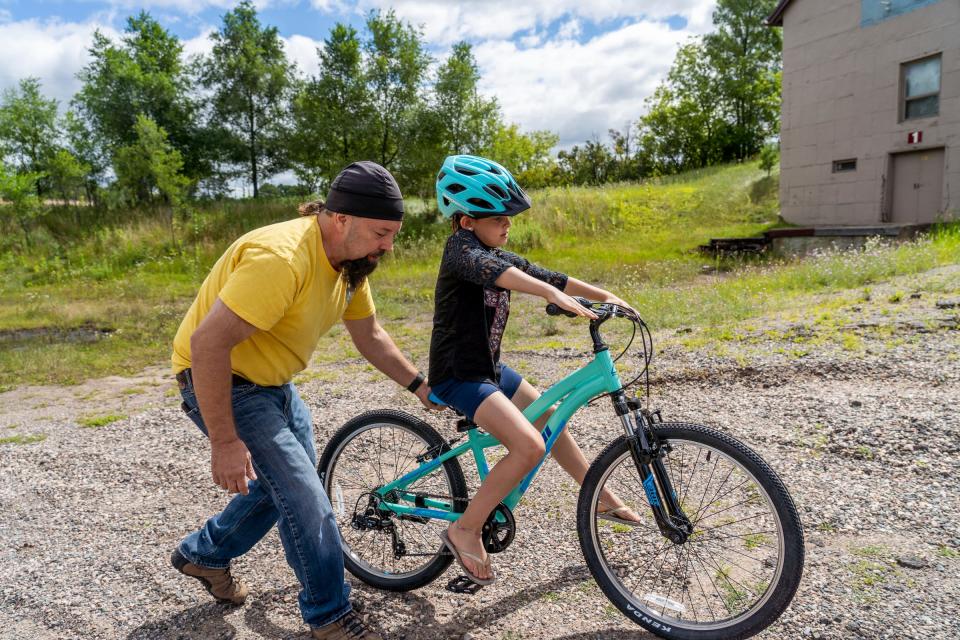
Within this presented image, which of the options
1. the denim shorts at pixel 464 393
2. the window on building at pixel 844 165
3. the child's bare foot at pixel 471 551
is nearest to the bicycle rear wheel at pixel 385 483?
the child's bare foot at pixel 471 551

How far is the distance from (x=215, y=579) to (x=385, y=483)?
38.1 inches

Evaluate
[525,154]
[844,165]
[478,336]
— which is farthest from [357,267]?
[525,154]

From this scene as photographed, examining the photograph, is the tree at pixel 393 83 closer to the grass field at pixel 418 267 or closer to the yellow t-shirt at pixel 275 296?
the grass field at pixel 418 267

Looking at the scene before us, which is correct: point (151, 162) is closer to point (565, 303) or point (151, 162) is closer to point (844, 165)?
point (844, 165)

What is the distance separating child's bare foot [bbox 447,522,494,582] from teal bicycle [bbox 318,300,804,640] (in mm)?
133

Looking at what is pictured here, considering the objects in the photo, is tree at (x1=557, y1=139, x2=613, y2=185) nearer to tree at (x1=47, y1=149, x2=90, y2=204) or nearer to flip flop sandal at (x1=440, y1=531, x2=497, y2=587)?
tree at (x1=47, y1=149, x2=90, y2=204)

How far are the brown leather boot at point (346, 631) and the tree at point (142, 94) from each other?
35.2 metres

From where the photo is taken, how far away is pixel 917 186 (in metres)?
18.7

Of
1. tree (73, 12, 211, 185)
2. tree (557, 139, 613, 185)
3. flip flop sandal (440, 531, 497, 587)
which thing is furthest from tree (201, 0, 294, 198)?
flip flop sandal (440, 531, 497, 587)

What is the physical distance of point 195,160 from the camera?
35188 mm

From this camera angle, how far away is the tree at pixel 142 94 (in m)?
32.7

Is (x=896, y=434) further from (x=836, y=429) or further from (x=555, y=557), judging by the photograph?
(x=555, y=557)

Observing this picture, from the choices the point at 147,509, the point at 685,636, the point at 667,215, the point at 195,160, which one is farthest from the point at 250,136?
the point at 685,636

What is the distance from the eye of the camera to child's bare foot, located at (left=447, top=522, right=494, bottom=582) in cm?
296
